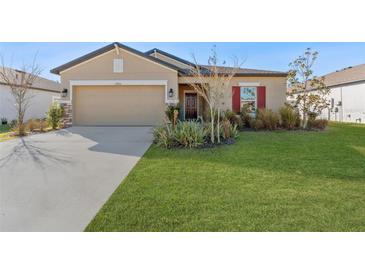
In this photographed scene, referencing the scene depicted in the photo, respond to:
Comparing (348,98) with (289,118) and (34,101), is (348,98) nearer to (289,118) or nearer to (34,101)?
(289,118)

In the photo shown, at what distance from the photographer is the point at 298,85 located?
14586mm

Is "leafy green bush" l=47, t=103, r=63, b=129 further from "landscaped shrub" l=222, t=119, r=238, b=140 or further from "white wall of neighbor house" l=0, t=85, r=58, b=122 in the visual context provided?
"landscaped shrub" l=222, t=119, r=238, b=140

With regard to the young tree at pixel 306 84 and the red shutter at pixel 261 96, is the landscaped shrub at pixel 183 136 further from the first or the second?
the red shutter at pixel 261 96

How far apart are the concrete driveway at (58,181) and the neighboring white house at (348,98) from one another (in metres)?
16.3

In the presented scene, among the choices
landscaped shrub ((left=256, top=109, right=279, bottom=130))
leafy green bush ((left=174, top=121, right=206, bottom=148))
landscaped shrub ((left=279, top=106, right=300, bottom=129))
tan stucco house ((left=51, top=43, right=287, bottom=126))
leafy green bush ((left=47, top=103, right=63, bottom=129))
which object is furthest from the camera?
tan stucco house ((left=51, top=43, right=287, bottom=126))

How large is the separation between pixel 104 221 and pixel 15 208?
167cm

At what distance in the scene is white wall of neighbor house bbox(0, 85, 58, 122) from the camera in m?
19.5

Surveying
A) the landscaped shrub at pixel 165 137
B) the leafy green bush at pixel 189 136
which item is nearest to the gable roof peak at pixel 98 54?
the landscaped shrub at pixel 165 137

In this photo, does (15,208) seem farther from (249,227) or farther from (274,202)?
(274,202)

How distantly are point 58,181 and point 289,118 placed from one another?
458 inches

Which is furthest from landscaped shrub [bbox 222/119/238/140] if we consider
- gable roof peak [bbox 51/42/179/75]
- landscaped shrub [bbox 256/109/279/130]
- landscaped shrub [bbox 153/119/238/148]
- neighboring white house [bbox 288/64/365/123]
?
neighboring white house [bbox 288/64/365/123]

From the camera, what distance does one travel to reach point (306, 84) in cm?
1428

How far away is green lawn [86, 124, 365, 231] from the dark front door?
1141 centimetres
